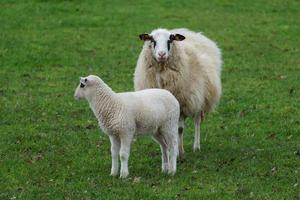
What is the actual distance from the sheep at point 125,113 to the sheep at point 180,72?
4.40 ft

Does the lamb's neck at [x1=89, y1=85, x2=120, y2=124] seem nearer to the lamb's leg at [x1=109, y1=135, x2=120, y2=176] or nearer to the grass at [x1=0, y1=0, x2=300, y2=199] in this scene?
the lamb's leg at [x1=109, y1=135, x2=120, y2=176]

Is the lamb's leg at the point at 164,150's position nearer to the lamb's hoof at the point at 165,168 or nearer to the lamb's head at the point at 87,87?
the lamb's hoof at the point at 165,168

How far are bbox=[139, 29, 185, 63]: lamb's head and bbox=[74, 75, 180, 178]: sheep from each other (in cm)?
115

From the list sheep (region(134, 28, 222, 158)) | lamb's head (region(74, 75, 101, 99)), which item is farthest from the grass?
lamb's head (region(74, 75, 101, 99))

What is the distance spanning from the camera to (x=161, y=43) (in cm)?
1077

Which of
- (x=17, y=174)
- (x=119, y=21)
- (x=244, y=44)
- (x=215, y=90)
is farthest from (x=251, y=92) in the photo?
(x=119, y=21)

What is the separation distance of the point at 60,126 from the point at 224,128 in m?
2.83

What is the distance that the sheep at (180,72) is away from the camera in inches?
429

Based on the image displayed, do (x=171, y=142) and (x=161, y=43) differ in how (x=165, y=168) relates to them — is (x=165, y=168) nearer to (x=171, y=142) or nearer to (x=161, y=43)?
(x=171, y=142)

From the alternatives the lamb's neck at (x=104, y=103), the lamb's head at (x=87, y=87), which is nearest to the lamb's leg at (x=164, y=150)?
the lamb's neck at (x=104, y=103)

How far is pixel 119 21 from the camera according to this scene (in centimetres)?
2403

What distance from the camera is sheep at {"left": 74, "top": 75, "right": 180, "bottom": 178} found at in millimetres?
9133

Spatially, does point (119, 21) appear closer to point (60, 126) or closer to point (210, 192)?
point (60, 126)

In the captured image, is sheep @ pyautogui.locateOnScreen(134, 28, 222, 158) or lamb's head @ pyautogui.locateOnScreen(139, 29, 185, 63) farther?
sheep @ pyautogui.locateOnScreen(134, 28, 222, 158)
